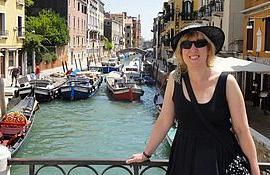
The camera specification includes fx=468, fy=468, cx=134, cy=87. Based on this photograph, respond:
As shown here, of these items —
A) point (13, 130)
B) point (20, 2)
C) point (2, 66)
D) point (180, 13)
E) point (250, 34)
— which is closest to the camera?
point (13, 130)

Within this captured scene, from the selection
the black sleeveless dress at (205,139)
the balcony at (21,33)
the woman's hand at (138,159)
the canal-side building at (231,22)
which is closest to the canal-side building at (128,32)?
the balcony at (21,33)

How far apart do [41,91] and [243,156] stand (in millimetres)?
21826

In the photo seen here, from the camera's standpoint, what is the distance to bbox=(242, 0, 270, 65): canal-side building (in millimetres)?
15180

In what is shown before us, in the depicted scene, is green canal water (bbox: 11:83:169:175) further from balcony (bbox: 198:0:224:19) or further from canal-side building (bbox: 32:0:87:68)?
canal-side building (bbox: 32:0:87:68)

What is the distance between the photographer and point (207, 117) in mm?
2160

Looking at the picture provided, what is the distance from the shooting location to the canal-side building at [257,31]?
15.2 meters

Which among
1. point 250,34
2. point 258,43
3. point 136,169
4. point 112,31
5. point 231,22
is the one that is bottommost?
point 136,169

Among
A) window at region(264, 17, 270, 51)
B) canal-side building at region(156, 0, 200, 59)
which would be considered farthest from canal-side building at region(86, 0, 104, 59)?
window at region(264, 17, 270, 51)

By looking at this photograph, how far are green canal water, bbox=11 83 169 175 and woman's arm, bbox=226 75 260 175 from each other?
8088 millimetres

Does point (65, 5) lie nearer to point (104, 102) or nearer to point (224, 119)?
point (104, 102)

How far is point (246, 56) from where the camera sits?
17906 mm

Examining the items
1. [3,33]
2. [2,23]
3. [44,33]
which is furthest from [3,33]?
[44,33]

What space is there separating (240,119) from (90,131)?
1507 cm

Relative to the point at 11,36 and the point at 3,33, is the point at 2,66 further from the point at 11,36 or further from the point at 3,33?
the point at 11,36
